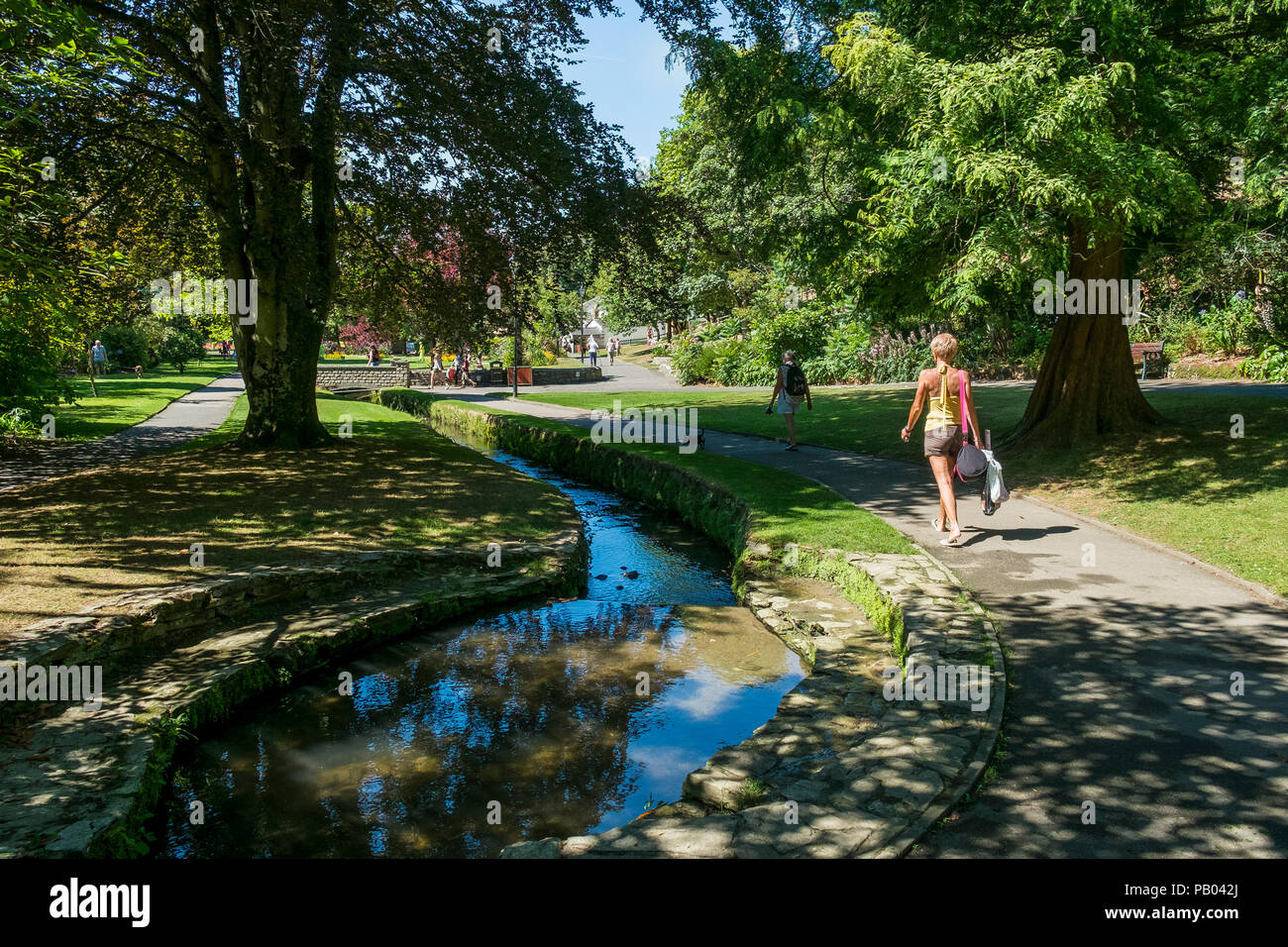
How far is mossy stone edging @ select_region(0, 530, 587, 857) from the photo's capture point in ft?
15.0

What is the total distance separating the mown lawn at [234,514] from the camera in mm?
8070

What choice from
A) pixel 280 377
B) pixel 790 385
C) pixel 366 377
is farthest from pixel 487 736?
pixel 366 377

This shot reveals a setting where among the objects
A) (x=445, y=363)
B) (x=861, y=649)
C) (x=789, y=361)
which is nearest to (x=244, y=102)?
(x=789, y=361)

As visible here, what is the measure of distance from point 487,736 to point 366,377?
37.9m

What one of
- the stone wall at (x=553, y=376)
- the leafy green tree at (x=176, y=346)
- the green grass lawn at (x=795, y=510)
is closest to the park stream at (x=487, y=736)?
the green grass lawn at (x=795, y=510)

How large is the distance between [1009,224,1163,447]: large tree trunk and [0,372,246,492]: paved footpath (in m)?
15.8

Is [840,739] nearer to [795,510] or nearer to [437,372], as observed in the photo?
[795,510]

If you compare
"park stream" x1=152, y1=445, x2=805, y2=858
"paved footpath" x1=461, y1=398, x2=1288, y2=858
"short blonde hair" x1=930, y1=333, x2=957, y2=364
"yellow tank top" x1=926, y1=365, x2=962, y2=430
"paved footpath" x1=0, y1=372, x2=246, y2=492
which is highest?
"short blonde hair" x1=930, y1=333, x2=957, y2=364

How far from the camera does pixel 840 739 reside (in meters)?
5.50

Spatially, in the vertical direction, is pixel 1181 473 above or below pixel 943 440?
below

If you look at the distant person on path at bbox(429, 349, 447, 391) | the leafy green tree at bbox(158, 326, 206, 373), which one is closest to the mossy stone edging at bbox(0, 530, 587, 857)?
the distant person on path at bbox(429, 349, 447, 391)

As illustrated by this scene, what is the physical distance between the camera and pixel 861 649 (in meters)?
7.09

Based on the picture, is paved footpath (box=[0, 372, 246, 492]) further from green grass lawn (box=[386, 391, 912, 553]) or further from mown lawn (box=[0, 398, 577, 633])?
green grass lawn (box=[386, 391, 912, 553])

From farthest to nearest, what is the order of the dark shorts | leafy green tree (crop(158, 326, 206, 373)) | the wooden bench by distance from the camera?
leafy green tree (crop(158, 326, 206, 373)) < the wooden bench < the dark shorts
